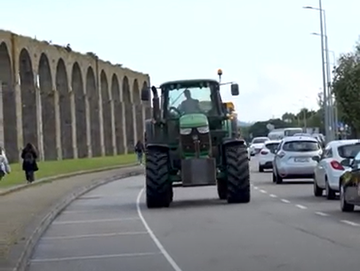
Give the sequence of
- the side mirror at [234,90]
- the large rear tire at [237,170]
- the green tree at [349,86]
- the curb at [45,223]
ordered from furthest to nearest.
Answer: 1. the green tree at [349,86]
2. the side mirror at [234,90]
3. the large rear tire at [237,170]
4. the curb at [45,223]

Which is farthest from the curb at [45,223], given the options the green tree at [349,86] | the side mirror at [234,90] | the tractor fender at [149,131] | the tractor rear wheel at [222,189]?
the green tree at [349,86]

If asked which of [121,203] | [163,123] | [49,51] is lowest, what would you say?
[121,203]

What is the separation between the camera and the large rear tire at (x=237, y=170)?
27.7 meters

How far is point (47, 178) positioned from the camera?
49.3 meters

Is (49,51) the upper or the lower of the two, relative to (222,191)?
upper

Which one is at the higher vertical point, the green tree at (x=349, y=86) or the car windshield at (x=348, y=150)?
the green tree at (x=349, y=86)

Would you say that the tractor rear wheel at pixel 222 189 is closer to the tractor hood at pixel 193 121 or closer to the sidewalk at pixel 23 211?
the tractor hood at pixel 193 121

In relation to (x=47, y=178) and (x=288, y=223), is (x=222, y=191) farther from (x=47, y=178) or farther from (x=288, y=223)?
(x=47, y=178)

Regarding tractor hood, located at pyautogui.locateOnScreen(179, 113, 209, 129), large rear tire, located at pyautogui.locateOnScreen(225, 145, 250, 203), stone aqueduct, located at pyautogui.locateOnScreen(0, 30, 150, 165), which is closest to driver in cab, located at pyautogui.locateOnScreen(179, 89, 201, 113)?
tractor hood, located at pyautogui.locateOnScreen(179, 113, 209, 129)

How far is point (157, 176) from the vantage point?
1087 inches

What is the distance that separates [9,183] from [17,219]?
2017cm

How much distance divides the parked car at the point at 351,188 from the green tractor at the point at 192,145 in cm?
401

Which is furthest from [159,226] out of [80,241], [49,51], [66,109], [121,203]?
[66,109]

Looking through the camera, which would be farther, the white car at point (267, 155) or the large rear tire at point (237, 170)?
the white car at point (267, 155)
